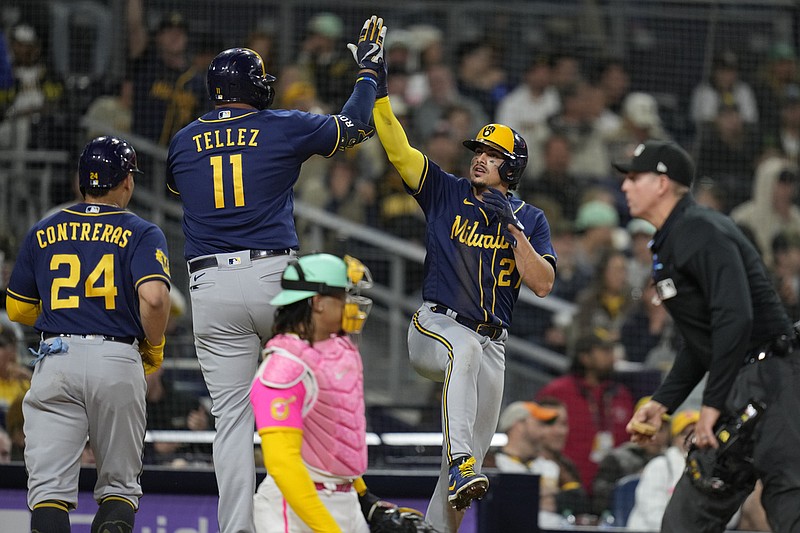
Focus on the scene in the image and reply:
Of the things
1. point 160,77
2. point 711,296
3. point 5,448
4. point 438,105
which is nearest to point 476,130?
point 438,105

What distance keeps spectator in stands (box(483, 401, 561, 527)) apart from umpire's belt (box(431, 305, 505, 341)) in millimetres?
2539

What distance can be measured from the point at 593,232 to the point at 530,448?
3.49m

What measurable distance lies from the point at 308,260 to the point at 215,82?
1.69 metres

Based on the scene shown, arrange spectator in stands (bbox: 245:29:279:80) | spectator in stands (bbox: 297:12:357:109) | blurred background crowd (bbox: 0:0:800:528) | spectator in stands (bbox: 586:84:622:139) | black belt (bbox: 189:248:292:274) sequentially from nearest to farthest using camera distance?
black belt (bbox: 189:248:292:274), blurred background crowd (bbox: 0:0:800:528), spectator in stands (bbox: 245:29:279:80), spectator in stands (bbox: 297:12:357:109), spectator in stands (bbox: 586:84:622:139)

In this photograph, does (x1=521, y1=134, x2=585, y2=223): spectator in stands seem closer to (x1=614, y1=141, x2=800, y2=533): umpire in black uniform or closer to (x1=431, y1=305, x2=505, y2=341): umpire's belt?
(x1=431, y1=305, x2=505, y2=341): umpire's belt

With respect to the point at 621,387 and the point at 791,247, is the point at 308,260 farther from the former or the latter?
the point at 791,247

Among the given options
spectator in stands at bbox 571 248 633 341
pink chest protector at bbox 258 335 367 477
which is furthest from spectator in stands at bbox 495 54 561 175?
pink chest protector at bbox 258 335 367 477

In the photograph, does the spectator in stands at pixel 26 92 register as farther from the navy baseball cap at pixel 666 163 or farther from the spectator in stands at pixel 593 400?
the navy baseball cap at pixel 666 163

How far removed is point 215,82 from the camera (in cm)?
587

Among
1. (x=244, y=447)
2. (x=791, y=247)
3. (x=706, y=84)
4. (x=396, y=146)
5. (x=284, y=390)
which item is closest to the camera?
(x=284, y=390)

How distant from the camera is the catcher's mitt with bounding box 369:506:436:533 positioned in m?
4.61

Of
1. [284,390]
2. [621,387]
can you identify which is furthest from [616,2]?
[284,390]

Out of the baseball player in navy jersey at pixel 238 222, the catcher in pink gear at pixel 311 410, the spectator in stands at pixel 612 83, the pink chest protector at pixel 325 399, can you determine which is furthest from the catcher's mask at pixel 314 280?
the spectator in stands at pixel 612 83

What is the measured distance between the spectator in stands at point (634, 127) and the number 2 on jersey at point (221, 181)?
760cm
